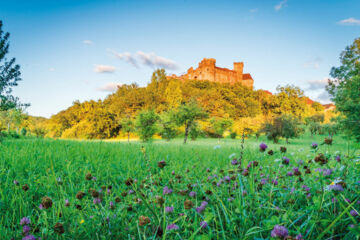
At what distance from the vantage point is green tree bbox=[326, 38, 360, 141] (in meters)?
9.96

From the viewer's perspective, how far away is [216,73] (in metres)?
59.2

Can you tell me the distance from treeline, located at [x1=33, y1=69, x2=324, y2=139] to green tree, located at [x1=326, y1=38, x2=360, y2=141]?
12849 mm

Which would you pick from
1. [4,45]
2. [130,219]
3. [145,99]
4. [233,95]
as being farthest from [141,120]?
[233,95]

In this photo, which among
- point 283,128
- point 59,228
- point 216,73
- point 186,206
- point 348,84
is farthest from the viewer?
point 216,73

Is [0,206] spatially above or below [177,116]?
below

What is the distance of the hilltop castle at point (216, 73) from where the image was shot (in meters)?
58.1

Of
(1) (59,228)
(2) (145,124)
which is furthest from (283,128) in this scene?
(1) (59,228)

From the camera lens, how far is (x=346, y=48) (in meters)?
14.1

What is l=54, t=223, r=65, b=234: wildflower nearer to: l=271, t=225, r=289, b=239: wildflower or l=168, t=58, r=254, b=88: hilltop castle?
l=271, t=225, r=289, b=239: wildflower

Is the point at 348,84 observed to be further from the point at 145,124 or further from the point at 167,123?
the point at 145,124

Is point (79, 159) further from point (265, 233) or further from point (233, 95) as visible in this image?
point (233, 95)

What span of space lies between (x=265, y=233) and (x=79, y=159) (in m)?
2.94

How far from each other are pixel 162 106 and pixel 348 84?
26.0 metres

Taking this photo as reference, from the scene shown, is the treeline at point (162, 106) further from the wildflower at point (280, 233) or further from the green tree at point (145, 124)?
the wildflower at point (280, 233)
